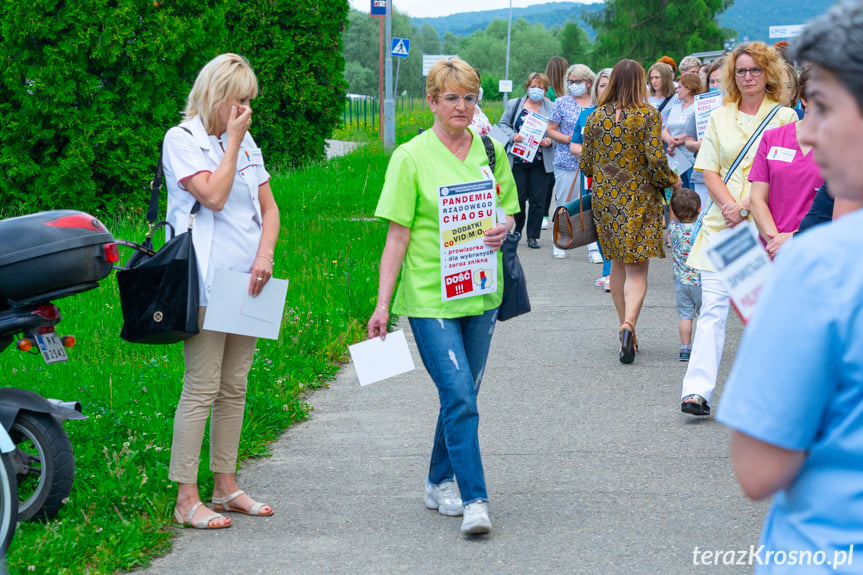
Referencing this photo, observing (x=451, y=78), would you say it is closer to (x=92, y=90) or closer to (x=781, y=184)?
(x=781, y=184)

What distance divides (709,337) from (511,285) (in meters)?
1.70

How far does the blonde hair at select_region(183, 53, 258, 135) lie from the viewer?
4.30m

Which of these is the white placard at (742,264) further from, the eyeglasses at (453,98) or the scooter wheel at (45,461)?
the scooter wheel at (45,461)

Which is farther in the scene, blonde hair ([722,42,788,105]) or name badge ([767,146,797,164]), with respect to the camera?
blonde hair ([722,42,788,105])

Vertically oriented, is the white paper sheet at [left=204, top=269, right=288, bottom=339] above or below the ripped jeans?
above

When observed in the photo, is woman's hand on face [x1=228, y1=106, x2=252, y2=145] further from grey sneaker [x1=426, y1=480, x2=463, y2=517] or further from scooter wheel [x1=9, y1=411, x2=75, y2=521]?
grey sneaker [x1=426, y1=480, x2=463, y2=517]

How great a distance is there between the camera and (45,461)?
425 cm

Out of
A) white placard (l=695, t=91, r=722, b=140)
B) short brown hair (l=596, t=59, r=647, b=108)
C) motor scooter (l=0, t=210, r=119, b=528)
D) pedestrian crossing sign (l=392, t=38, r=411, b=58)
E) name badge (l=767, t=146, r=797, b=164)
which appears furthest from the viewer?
pedestrian crossing sign (l=392, t=38, r=411, b=58)

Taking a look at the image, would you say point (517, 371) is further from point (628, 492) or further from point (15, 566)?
point (15, 566)

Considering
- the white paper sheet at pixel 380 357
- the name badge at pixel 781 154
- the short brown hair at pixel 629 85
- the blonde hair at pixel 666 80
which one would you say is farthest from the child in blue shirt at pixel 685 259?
the blonde hair at pixel 666 80

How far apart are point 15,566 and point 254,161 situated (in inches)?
74.2

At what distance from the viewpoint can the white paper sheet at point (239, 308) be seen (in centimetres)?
429

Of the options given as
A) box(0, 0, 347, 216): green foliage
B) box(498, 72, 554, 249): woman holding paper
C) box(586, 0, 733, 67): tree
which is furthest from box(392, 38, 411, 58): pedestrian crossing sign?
box(586, 0, 733, 67): tree

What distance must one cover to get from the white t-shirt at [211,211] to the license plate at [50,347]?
647 millimetres
